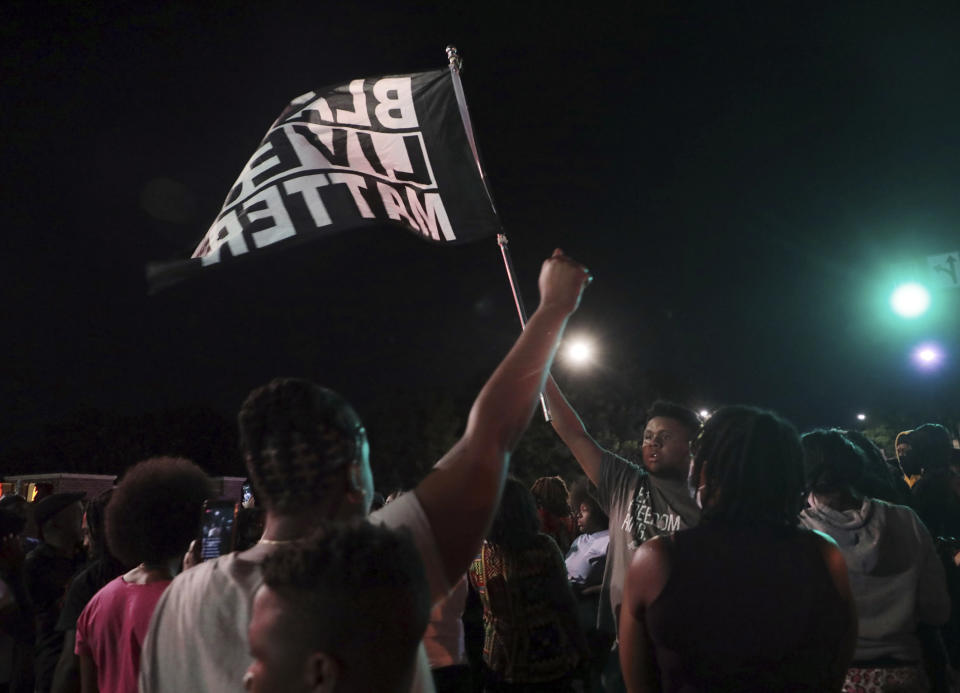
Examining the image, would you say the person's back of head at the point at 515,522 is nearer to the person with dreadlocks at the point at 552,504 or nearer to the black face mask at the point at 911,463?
the person with dreadlocks at the point at 552,504

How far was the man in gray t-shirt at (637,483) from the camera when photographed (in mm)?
4156

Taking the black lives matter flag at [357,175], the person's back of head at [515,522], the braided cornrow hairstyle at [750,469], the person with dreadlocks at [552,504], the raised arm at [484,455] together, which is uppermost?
the black lives matter flag at [357,175]

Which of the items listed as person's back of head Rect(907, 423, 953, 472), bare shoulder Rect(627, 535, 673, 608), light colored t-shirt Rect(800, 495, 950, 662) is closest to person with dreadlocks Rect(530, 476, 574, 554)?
person's back of head Rect(907, 423, 953, 472)

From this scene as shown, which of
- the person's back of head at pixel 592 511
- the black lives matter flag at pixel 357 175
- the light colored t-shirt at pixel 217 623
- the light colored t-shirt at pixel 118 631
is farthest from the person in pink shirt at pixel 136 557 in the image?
the person's back of head at pixel 592 511

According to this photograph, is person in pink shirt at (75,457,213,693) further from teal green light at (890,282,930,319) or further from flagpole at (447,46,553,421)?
teal green light at (890,282,930,319)

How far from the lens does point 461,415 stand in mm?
49594

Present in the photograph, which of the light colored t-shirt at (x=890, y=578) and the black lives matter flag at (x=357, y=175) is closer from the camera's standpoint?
the light colored t-shirt at (x=890, y=578)

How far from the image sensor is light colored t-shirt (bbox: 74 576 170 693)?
9.02 ft

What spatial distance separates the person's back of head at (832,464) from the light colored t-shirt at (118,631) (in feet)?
9.84

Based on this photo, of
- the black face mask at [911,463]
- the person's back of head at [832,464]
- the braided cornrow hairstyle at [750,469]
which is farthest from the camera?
the black face mask at [911,463]

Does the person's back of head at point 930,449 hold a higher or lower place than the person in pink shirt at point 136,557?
lower

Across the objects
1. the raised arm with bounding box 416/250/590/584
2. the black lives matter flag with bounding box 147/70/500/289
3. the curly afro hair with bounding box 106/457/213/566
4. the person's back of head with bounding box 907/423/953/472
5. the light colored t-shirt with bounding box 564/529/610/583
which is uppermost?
the black lives matter flag with bounding box 147/70/500/289

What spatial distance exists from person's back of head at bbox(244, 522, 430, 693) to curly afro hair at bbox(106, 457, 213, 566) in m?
2.12

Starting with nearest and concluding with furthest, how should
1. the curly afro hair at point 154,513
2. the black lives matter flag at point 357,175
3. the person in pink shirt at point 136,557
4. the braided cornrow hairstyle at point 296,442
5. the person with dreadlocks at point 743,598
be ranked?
the braided cornrow hairstyle at point 296,442, the person with dreadlocks at point 743,598, the person in pink shirt at point 136,557, the curly afro hair at point 154,513, the black lives matter flag at point 357,175
